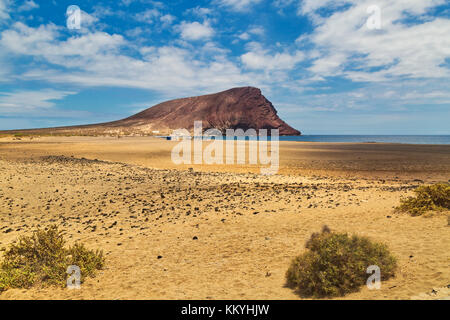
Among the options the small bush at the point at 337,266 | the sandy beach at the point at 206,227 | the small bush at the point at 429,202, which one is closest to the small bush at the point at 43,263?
the sandy beach at the point at 206,227

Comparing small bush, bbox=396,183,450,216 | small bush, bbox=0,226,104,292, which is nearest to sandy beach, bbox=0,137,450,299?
small bush, bbox=0,226,104,292

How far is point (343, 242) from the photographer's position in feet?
23.2

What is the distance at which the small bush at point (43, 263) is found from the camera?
22.8ft

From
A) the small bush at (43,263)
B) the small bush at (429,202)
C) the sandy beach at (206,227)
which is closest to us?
the sandy beach at (206,227)

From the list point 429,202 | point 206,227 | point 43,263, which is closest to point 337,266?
point 206,227

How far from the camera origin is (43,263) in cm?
766

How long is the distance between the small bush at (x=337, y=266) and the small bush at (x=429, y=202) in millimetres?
6525

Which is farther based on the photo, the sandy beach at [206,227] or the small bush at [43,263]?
the small bush at [43,263]

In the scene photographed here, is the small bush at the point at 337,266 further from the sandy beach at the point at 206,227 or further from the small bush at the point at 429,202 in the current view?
the small bush at the point at 429,202

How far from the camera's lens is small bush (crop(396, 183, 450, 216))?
468 inches

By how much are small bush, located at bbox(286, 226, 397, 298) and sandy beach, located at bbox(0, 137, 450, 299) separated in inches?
10.5
